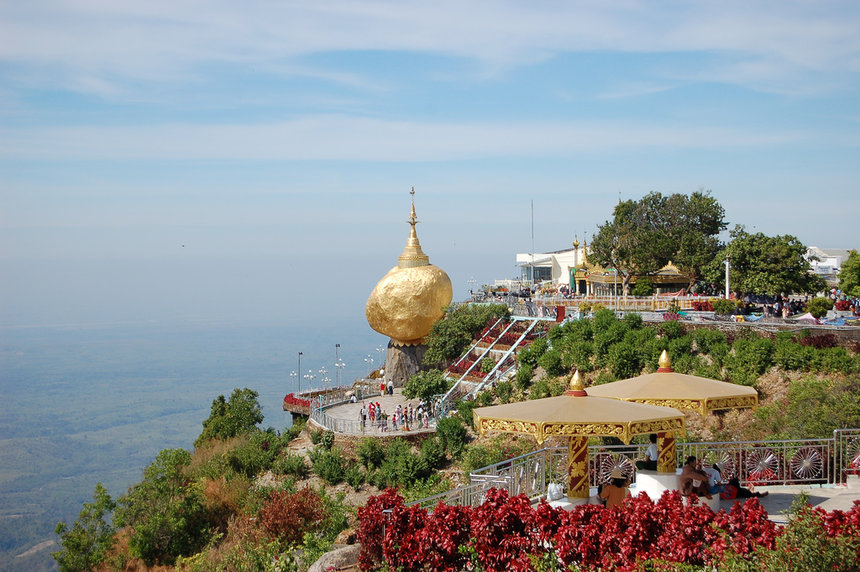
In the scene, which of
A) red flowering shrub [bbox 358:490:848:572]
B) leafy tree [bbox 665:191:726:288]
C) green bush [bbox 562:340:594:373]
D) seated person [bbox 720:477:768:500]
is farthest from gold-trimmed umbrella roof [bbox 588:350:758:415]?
leafy tree [bbox 665:191:726:288]

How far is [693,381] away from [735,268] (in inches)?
965

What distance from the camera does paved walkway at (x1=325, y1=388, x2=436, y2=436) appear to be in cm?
2725

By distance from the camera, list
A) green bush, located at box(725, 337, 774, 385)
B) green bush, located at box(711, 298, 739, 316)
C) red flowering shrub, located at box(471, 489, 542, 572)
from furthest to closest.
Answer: green bush, located at box(711, 298, 739, 316) < green bush, located at box(725, 337, 774, 385) < red flowering shrub, located at box(471, 489, 542, 572)

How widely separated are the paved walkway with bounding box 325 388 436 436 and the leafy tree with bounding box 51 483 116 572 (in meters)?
8.73

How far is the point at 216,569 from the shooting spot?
1227 cm

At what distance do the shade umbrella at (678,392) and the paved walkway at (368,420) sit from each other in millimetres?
15519

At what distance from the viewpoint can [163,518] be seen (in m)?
19.1

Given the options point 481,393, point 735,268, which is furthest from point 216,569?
point 735,268

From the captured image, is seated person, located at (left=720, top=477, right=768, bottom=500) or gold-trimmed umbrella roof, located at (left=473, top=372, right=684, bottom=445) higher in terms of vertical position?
gold-trimmed umbrella roof, located at (left=473, top=372, right=684, bottom=445)

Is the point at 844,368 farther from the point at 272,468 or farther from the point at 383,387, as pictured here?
the point at 383,387

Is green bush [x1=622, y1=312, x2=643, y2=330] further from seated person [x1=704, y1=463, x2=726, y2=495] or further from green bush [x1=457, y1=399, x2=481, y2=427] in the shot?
seated person [x1=704, y1=463, x2=726, y2=495]

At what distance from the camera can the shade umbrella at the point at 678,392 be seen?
11633 mm

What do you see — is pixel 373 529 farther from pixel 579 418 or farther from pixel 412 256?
pixel 412 256

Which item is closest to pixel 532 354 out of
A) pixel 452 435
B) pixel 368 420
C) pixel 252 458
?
pixel 452 435
